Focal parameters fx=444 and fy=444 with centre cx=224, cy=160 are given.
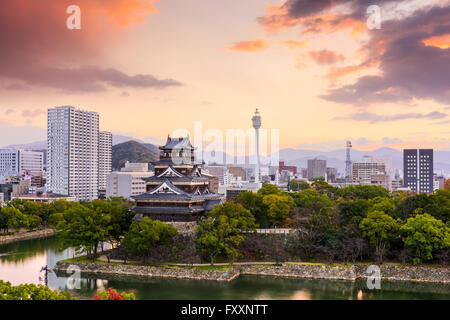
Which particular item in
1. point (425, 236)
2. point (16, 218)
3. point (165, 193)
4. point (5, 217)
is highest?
point (165, 193)

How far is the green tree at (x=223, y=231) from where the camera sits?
25109mm

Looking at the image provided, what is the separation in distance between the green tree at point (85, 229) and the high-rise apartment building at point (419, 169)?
79.0 m

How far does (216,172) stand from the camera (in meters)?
115

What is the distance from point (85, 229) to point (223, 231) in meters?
8.26

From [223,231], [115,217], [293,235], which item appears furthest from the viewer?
[115,217]

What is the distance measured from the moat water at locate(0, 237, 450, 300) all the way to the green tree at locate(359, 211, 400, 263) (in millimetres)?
2241

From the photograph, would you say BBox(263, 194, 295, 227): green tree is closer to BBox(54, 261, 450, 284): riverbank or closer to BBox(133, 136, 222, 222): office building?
BBox(133, 136, 222, 222): office building

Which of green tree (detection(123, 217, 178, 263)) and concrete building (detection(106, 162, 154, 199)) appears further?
concrete building (detection(106, 162, 154, 199))

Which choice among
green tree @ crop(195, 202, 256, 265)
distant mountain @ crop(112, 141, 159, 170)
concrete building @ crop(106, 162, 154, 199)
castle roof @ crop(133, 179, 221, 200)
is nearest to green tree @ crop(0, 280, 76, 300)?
green tree @ crop(195, 202, 256, 265)

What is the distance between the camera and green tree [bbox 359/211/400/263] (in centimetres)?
2520

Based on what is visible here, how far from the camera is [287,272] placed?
24984 millimetres

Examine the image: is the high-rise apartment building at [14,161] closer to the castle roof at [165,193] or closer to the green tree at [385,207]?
the castle roof at [165,193]

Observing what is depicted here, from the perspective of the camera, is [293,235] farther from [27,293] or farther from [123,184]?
[123,184]

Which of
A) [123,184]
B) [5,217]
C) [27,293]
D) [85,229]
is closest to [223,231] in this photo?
[85,229]
